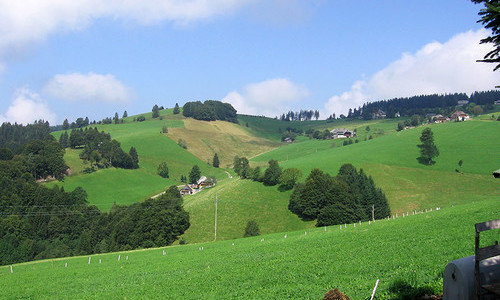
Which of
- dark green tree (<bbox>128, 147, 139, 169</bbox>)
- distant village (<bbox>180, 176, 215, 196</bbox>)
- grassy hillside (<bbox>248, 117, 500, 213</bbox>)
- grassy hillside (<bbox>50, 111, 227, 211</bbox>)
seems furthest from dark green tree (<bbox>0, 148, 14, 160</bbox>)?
grassy hillside (<bbox>248, 117, 500, 213</bbox>)

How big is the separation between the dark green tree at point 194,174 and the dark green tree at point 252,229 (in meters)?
83.0

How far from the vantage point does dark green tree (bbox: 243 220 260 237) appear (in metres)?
88.4

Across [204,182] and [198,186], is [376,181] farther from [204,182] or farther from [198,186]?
[198,186]

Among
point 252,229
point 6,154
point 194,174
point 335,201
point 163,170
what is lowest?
point 252,229

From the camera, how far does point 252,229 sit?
8912 cm

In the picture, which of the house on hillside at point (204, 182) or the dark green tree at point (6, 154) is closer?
the dark green tree at point (6, 154)

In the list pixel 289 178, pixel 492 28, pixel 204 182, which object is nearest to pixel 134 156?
pixel 204 182

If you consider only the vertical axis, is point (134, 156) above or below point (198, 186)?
above

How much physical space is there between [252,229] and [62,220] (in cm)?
6434

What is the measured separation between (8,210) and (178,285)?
114454 millimetres

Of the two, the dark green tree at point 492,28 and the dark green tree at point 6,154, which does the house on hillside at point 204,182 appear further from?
the dark green tree at point 492,28

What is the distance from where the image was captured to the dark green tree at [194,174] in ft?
561

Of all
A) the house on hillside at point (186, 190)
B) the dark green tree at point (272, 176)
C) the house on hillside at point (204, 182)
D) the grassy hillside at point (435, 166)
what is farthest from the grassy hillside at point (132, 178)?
the grassy hillside at point (435, 166)

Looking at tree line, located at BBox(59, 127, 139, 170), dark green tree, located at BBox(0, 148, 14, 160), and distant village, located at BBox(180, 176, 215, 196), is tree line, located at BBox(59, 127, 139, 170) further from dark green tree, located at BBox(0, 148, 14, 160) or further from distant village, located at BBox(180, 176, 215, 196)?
distant village, located at BBox(180, 176, 215, 196)
